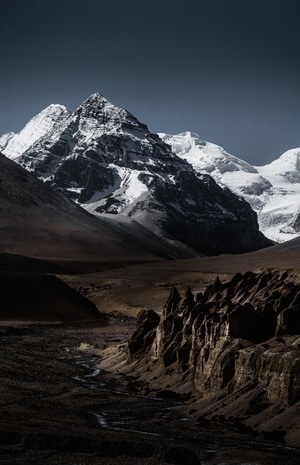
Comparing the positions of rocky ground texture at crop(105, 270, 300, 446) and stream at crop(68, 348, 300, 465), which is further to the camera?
rocky ground texture at crop(105, 270, 300, 446)

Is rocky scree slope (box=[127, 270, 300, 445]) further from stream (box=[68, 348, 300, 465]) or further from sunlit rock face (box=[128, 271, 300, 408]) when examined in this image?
stream (box=[68, 348, 300, 465])

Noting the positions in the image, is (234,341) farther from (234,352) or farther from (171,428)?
(171,428)

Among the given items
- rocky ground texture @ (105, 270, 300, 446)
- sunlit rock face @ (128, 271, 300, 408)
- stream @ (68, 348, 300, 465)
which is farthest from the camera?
sunlit rock face @ (128, 271, 300, 408)

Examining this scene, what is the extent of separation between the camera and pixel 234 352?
204ft

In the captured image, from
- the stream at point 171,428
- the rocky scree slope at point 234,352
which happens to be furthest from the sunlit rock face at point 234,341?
the stream at point 171,428

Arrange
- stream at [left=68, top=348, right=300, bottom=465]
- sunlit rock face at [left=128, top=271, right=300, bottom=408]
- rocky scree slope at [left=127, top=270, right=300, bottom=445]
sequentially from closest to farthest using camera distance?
stream at [left=68, top=348, right=300, bottom=465]
rocky scree slope at [left=127, top=270, right=300, bottom=445]
sunlit rock face at [left=128, top=271, right=300, bottom=408]

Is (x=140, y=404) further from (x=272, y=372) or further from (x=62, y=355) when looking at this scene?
(x=62, y=355)

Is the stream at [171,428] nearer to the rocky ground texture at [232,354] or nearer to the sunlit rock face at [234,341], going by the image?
the rocky ground texture at [232,354]

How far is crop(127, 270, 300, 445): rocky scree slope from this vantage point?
51781 mm

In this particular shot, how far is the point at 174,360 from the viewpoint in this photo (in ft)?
262

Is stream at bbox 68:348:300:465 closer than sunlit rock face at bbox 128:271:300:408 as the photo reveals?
Yes

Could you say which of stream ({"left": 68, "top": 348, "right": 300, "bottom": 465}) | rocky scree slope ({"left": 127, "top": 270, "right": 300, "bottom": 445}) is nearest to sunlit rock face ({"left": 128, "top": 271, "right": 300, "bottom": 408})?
rocky scree slope ({"left": 127, "top": 270, "right": 300, "bottom": 445})

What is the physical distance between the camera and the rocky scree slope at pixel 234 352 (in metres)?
51.8

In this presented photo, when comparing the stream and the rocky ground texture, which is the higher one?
the rocky ground texture
